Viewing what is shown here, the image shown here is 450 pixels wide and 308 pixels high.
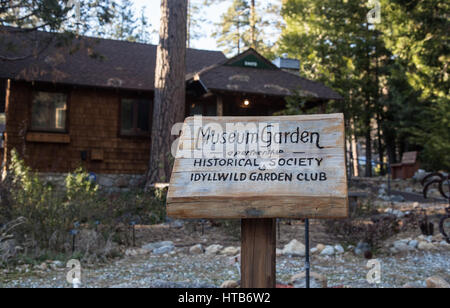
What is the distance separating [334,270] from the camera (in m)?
5.93

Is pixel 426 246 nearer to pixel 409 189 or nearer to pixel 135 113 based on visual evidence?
pixel 409 189

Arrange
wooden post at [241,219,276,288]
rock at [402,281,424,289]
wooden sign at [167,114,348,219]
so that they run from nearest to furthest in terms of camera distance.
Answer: wooden sign at [167,114,348,219] < wooden post at [241,219,276,288] < rock at [402,281,424,289]

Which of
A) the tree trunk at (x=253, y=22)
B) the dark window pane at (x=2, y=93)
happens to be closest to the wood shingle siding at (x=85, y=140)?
the dark window pane at (x=2, y=93)

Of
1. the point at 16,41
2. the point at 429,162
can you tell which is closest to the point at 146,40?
the point at 16,41

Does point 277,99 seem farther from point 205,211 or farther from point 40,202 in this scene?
point 205,211

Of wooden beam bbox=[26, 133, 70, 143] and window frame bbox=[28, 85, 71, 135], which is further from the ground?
window frame bbox=[28, 85, 71, 135]

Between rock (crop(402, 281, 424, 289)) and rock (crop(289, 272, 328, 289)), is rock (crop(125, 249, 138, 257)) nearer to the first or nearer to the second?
rock (crop(289, 272, 328, 289))

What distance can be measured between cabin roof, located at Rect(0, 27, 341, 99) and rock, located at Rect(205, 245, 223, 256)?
265 inches

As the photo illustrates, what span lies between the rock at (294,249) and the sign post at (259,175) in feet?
11.9

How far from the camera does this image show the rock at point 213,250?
6969 mm

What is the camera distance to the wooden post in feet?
10.7

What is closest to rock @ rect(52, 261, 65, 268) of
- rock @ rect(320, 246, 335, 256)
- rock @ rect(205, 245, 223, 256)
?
rock @ rect(205, 245, 223, 256)

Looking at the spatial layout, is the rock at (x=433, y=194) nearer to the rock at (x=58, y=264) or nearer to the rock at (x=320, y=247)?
the rock at (x=320, y=247)

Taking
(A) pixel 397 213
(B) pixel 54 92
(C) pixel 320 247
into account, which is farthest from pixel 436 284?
(B) pixel 54 92
